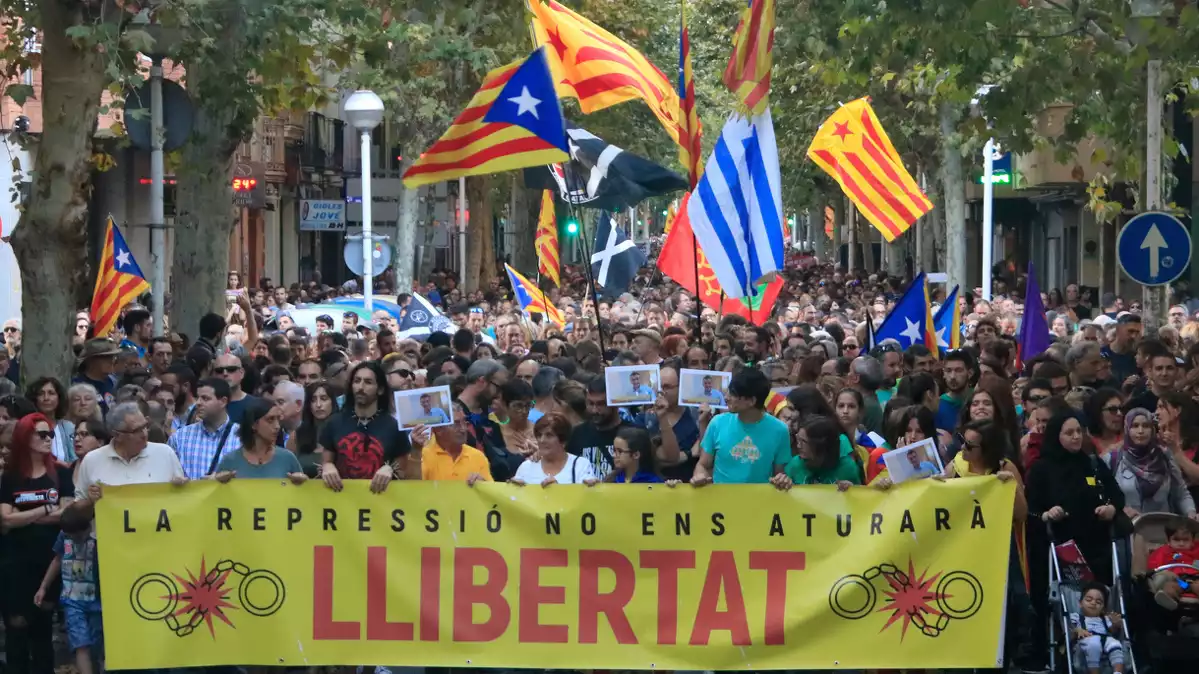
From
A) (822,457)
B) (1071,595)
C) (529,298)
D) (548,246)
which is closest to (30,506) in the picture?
(822,457)

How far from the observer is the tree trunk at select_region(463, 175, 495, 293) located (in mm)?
48969

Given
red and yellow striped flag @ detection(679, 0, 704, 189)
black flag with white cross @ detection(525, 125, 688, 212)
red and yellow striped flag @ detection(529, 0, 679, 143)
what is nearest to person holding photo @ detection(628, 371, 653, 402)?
red and yellow striped flag @ detection(679, 0, 704, 189)

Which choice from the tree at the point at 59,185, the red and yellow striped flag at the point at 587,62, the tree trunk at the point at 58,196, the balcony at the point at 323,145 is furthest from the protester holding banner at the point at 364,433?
the balcony at the point at 323,145

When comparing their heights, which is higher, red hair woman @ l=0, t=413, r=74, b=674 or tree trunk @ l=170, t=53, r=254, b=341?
tree trunk @ l=170, t=53, r=254, b=341

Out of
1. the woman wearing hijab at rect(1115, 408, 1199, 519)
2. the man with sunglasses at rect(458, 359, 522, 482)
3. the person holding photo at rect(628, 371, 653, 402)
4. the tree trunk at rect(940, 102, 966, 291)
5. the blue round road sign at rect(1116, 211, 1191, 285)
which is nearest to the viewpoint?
the woman wearing hijab at rect(1115, 408, 1199, 519)

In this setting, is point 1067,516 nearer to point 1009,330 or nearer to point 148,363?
point 148,363

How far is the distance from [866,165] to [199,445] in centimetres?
1139

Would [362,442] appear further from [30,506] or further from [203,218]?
[203,218]

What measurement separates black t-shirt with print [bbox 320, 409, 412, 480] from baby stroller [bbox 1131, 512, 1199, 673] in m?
3.71

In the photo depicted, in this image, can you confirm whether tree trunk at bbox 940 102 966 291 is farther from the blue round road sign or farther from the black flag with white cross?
the black flag with white cross

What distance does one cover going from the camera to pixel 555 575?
30.4 feet

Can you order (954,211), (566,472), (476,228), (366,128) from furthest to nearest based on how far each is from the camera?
(476,228), (954,211), (366,128), (566,472)

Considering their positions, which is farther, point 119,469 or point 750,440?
point 750,440

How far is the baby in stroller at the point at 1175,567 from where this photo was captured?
980 centimetres
